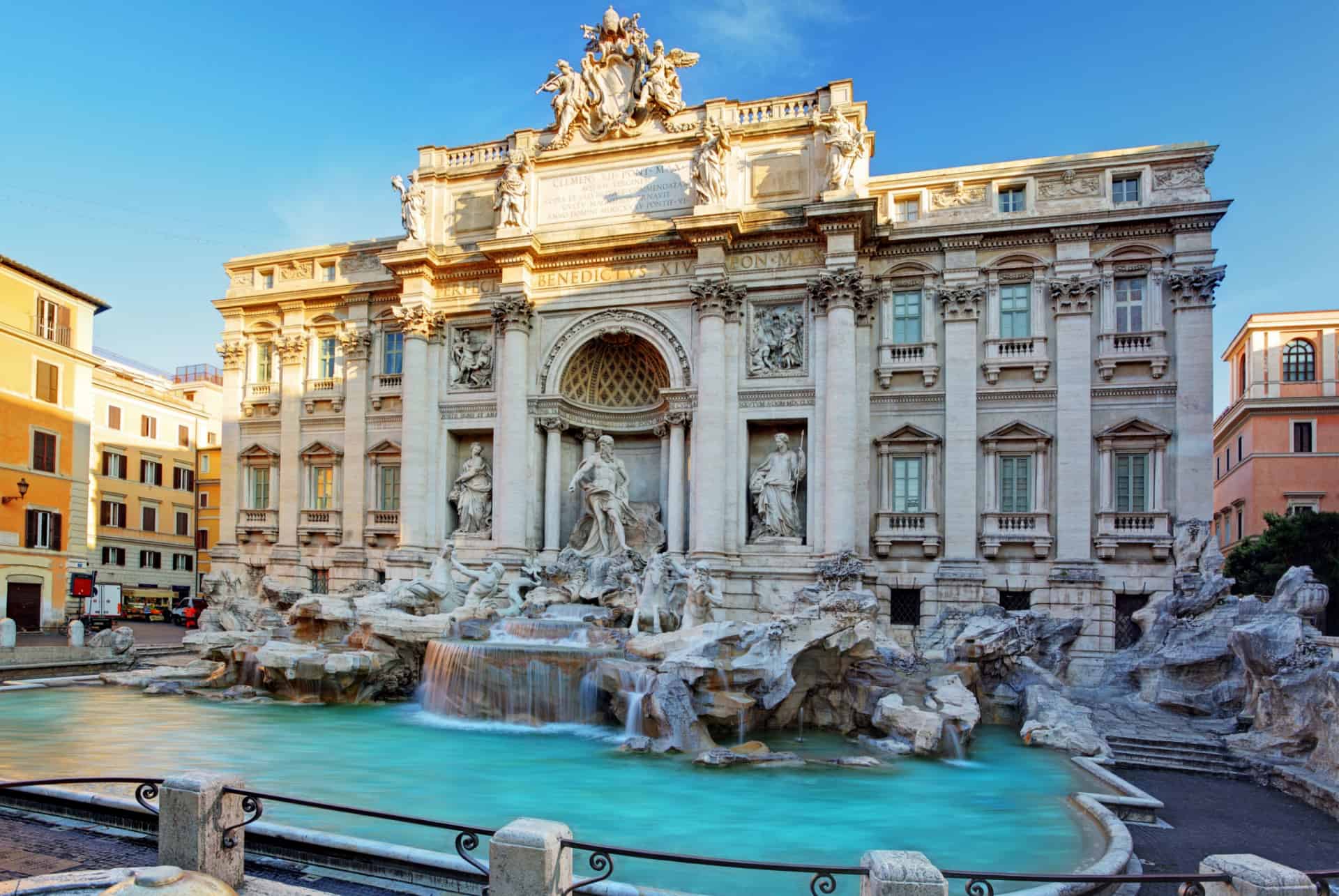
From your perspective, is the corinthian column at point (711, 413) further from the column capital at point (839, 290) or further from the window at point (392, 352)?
the window at point (392, 352)

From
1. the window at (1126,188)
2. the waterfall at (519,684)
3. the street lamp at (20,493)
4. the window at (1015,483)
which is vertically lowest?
the waterfall at (519,684)

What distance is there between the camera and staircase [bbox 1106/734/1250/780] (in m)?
12.5

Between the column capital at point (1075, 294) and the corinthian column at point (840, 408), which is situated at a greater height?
the column capital at point (1075, 294)

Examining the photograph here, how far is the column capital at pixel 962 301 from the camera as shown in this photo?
2086cm

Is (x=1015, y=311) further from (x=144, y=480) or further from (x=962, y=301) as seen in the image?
(x=144, y=480)

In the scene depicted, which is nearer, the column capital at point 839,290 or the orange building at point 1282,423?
the column capital at point 839,290

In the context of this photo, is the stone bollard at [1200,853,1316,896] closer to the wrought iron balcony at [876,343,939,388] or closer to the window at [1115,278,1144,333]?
the wrought iron balcony at [876,343,939,388]

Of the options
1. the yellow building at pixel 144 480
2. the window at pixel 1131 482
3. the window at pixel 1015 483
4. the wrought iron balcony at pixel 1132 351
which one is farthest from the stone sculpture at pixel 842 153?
the yellow building at pixel 144 480

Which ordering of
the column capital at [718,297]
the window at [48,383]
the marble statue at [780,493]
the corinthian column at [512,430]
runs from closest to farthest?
1. the marble statue at [780,493]
2. the column capital at [718,297]
3. the corinthian column at [512,430]
4. the window at [48,383]

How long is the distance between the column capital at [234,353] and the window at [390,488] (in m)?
6.98

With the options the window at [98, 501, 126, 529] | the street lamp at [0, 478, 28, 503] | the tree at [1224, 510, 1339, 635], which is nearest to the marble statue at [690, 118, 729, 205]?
the tree at [1224, 510, 1339, 635]

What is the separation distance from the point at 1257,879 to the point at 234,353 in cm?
3019

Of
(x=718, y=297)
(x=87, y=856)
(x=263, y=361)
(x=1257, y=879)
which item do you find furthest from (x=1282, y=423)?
(x=87, y=856)

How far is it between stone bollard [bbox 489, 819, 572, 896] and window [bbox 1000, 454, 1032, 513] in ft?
58.3
